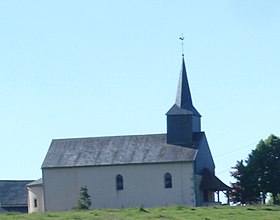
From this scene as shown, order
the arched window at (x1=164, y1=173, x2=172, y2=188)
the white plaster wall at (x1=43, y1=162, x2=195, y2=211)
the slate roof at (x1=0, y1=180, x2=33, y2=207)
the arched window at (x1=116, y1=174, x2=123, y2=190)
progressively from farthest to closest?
the slate roof at (x1=0, y1=180, x2=33, y2=207) < the arched window at (x1=116, y1=174, x2=123, y2=190) < the arched window at (x1=164, y1=173, x2=172, y2=188) < the white plaster wall at (x1=43, y1=162, x2=195, y2=211)

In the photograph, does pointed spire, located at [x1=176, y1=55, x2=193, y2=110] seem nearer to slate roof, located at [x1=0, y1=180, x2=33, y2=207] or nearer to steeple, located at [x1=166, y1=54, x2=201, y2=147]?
steeple, located at [x1=166, y1=54, x2=201, y2=147]

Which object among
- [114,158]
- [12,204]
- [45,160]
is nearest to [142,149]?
[114,158]

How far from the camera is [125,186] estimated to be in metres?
65.6

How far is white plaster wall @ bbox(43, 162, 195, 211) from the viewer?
64.0 meters

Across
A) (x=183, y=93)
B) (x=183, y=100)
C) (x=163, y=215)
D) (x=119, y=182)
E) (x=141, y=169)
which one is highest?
(x=183, y=93)

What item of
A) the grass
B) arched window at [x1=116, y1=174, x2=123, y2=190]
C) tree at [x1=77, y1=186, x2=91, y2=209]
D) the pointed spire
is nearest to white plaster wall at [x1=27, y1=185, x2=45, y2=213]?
tree at [x1=77, y1=186, x2=91, y2=209]

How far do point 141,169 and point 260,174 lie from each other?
30.3 ft

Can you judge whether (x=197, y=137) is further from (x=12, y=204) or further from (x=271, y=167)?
(x=12, y=204)

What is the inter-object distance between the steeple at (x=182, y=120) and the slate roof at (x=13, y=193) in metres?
18.1

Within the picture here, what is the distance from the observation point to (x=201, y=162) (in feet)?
217

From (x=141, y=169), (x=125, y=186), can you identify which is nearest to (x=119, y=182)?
(x=125, y=186)

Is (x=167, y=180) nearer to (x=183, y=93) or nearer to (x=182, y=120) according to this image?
(x=182, y=120)

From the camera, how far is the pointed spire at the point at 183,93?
67.0 metres

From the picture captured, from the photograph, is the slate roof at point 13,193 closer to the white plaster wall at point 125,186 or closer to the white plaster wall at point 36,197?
the white plaster wall at point 36,197
